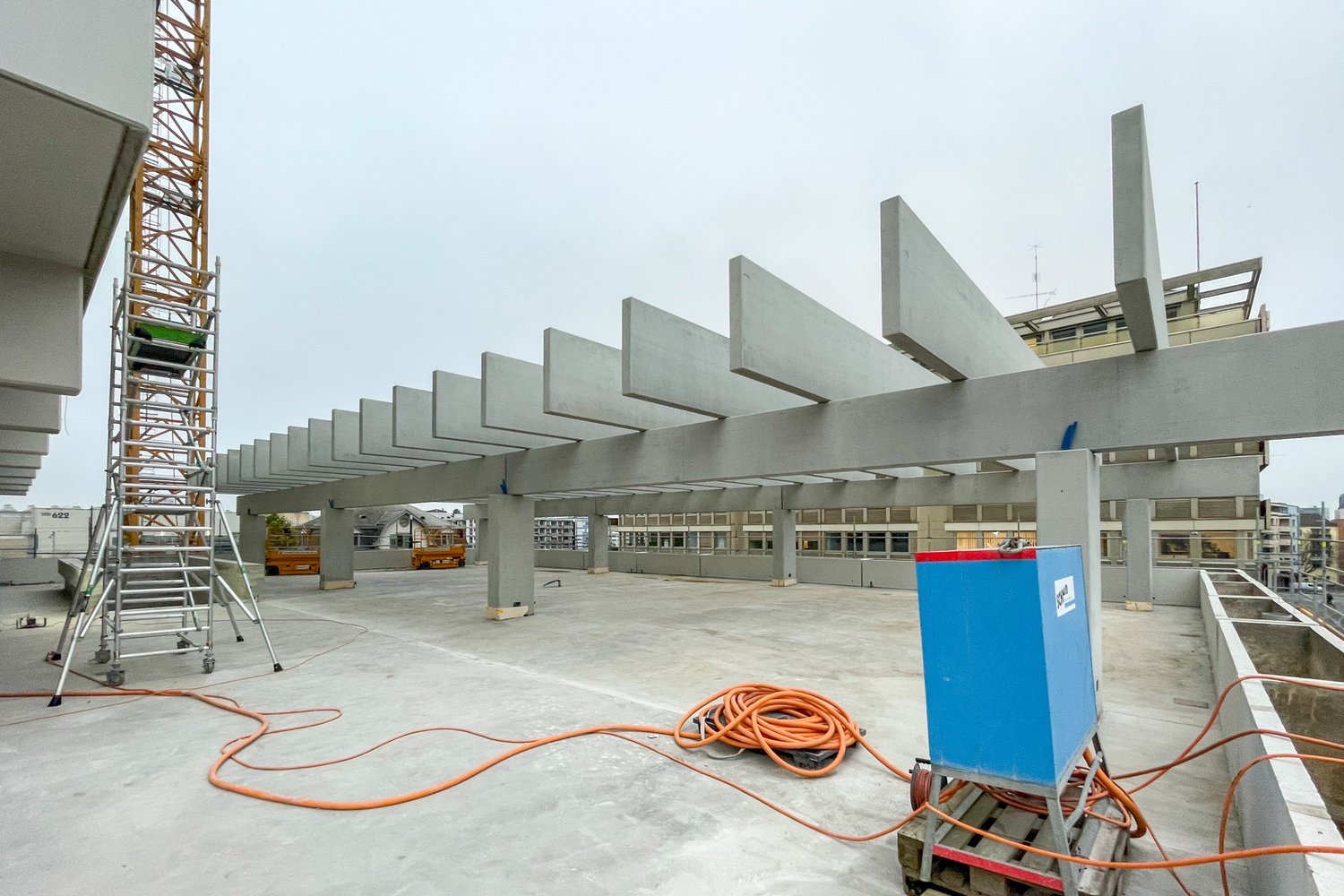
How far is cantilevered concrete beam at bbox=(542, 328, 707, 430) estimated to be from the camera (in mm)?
9039

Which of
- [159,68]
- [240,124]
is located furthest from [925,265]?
[240,124]

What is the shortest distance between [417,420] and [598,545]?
651 inches

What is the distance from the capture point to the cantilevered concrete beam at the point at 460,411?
11.1m

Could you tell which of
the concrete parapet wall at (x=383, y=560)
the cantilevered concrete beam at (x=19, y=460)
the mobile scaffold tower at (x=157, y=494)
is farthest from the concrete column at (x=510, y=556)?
the concrete parapet wall at (x=383, y=560)

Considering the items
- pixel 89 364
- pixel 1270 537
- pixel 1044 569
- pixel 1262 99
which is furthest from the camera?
pixel 89 364

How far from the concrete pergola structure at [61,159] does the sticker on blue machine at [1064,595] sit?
5451 millimetres

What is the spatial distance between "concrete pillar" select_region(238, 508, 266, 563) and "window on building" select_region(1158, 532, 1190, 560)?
115 ft

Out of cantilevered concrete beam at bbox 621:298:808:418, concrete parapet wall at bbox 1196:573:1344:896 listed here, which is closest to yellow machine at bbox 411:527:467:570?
cantilevered concrete beam at bbox 621:298:808:418

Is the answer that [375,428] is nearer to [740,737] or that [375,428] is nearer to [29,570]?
[740,737]

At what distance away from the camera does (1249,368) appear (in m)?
5.25

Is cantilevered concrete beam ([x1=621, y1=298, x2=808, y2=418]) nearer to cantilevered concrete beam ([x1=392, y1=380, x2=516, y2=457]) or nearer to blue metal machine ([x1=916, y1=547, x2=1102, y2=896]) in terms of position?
cantilevered concrete beam ([x1=392, y1=380, x2=516, y2=457])

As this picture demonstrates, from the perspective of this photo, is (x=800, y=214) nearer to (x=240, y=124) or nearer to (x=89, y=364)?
(x=240, y=124)

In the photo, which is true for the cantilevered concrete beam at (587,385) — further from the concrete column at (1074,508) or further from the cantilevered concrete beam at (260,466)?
the cantilevered concrete beam at (260,466)

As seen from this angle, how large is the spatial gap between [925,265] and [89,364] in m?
59.7
